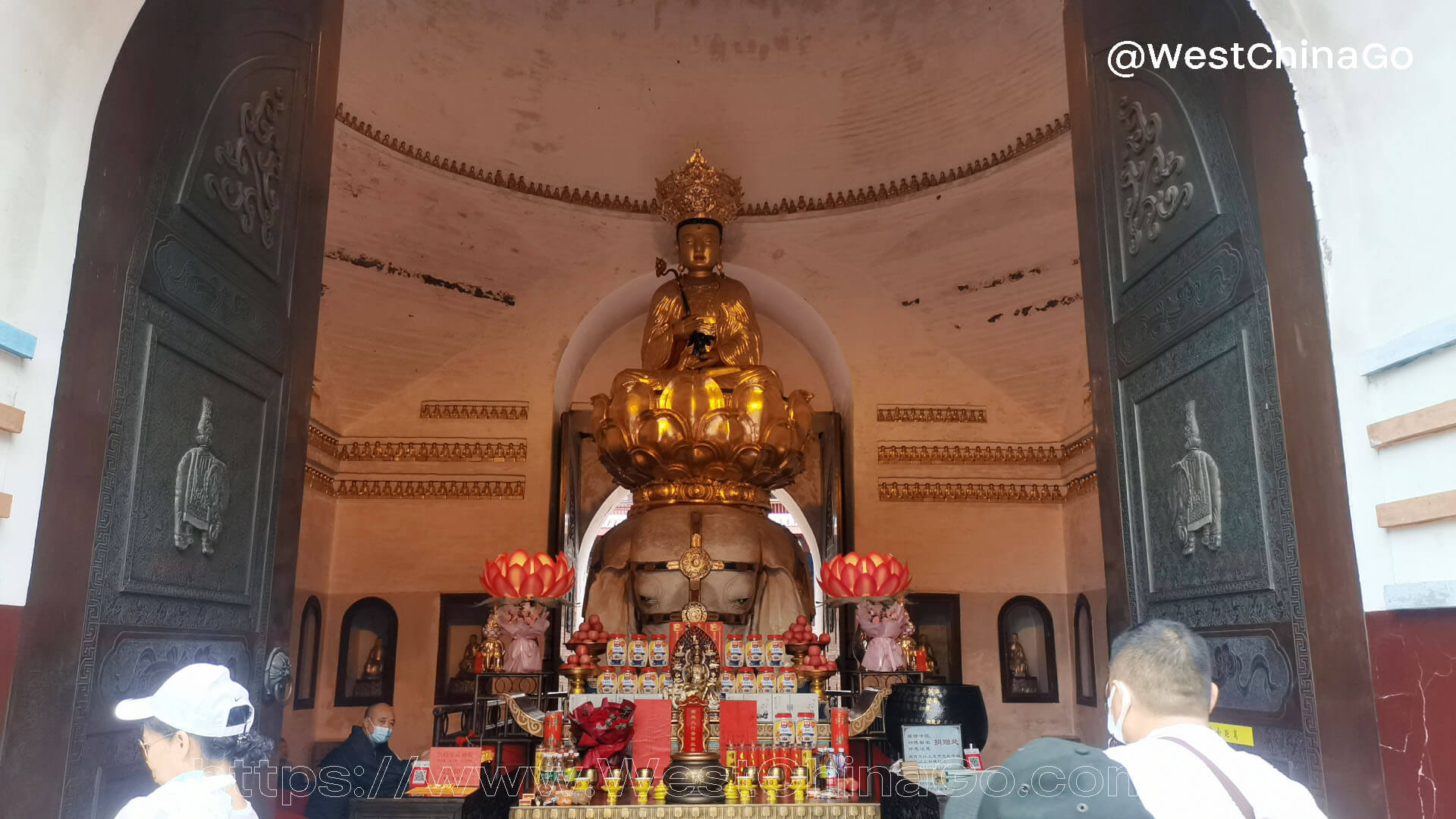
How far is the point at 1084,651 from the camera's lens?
7.11 metres

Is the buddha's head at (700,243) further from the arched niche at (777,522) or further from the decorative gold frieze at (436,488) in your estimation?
the decorative gold frieze at (436,488)

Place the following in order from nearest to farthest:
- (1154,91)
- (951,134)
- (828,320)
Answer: (1154,91) → (951,134) → (828,320)

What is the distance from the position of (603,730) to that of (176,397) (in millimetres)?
2070

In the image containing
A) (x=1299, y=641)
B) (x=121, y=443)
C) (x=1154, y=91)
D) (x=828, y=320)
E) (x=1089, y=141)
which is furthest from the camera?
(x=828, y=320)

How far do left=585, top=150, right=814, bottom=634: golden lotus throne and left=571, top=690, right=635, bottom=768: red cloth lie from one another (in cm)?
200

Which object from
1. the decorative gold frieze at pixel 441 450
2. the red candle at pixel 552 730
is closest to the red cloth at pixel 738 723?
the red candle at pixel 552 730

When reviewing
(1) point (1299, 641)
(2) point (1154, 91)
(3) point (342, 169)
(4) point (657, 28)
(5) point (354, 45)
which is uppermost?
(4) point (657, 28)

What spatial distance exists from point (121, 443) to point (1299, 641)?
2732mm

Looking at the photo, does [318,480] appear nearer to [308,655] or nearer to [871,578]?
[308,655]

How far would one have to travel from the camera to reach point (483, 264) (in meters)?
7.91

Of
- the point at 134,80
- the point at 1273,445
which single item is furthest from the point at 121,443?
the point at 1273,445

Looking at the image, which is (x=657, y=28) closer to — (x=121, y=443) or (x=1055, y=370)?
(x=1055, y=370)

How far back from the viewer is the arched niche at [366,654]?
718 centimetres

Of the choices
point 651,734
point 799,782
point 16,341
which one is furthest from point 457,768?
point 16,341
